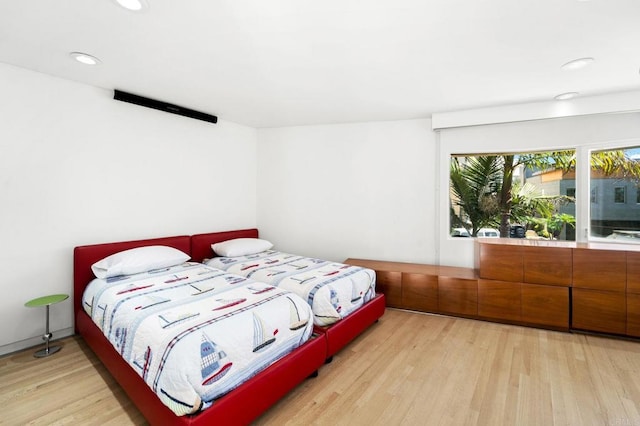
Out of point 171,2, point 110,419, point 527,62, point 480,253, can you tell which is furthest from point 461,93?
point 110,419

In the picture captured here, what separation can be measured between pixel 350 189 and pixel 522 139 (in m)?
2.22

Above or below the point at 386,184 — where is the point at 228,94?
above

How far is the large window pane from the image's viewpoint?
322 cm

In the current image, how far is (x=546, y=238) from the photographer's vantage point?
3686 millimetres

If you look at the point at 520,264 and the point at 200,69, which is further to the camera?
the point at 520,264

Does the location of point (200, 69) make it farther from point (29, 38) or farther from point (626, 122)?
point (626, 122)

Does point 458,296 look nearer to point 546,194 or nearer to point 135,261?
point 546,194

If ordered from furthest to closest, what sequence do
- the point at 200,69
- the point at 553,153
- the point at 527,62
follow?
the point at 553,153 → the point at 200,69 → the point at 527,62

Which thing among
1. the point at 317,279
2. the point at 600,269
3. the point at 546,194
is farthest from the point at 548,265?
the point at 317,279

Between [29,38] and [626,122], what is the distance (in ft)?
18.0

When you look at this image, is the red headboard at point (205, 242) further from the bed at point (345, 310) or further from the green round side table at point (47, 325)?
the green round side table at point (47, 325)

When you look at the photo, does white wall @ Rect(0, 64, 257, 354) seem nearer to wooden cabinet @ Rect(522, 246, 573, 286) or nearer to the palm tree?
the palm tree

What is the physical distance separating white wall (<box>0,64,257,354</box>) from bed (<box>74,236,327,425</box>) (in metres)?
0.27

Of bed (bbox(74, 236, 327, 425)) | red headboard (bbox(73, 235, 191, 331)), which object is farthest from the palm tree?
red headboard (bbox(73, 235, 191, 331))
